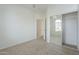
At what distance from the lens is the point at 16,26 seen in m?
2.84

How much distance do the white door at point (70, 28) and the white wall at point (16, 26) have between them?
102cm

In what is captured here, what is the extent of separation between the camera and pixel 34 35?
295 cm

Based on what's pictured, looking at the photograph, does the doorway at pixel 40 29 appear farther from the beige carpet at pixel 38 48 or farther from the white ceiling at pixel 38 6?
the white ceiling at pixel 38 6

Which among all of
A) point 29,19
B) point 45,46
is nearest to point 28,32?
point 29,19

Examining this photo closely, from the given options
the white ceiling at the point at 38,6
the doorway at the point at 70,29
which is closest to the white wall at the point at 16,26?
the white ceiling at the point at 38,6

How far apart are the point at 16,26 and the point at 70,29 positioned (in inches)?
62.9

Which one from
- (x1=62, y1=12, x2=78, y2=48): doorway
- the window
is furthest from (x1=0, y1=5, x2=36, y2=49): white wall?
(x1=62, y1=12, x2=78, y2=48): doorway

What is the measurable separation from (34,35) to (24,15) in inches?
25.3

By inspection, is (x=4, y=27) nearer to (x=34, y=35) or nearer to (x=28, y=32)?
(x=28, y=32)

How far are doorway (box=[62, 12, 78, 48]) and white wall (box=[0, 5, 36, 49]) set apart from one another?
100 cm

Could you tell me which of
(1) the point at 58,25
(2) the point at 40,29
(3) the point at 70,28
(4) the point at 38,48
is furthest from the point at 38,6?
(3) the point at 70,28

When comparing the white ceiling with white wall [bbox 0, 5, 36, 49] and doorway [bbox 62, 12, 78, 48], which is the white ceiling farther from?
doorway [bbox 62, 12, 78, 48]

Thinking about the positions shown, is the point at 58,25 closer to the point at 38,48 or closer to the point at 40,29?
the point at 40,29

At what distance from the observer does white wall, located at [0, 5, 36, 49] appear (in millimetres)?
2695
